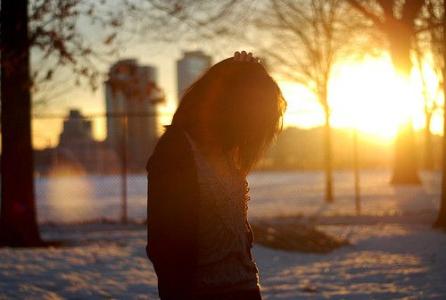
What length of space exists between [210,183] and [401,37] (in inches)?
460

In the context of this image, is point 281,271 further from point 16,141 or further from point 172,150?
point 172,150

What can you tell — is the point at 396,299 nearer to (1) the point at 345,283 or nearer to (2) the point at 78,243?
(1) the point at 345,283

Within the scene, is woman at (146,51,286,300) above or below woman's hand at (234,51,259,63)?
below

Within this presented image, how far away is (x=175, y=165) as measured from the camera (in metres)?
2.28

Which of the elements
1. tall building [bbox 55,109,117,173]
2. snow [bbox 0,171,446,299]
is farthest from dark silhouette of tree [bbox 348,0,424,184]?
tall building [bbox 55,109,117,173]

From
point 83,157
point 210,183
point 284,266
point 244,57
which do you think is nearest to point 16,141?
point 284,266

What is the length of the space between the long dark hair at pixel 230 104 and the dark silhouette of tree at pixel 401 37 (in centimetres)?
931

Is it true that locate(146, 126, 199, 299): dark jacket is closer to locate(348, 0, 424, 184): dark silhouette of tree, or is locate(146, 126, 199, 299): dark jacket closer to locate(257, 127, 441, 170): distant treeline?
locate(348, 0, 424, 184): dark silhouette of tree

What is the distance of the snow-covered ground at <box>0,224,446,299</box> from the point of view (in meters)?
6.39

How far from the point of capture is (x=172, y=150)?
2312 mm

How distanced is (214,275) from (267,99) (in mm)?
693

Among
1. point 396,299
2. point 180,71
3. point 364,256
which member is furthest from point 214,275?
point 180,71

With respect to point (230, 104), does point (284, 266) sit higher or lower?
lower

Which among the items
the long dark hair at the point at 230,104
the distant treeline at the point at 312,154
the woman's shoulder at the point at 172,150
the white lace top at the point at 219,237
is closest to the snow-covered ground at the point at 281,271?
the white lace top at the point at 219,237
